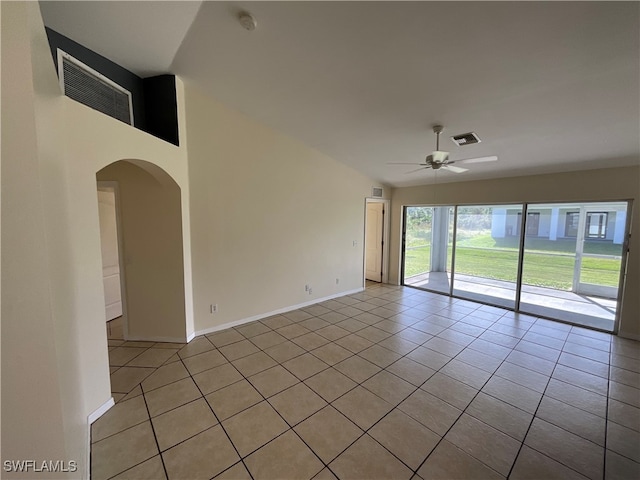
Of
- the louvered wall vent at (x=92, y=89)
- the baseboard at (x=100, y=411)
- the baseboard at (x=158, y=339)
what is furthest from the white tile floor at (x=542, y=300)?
the louvered wall vent at (x=92, y=89)

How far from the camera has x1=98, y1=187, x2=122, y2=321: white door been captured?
405 cm

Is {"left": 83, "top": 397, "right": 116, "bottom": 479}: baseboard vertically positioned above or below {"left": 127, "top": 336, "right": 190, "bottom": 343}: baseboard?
below

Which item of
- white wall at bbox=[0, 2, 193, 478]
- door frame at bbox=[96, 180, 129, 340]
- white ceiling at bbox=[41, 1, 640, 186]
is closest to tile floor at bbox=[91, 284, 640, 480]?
door frame at bbox=[96, 180, 129, 340]

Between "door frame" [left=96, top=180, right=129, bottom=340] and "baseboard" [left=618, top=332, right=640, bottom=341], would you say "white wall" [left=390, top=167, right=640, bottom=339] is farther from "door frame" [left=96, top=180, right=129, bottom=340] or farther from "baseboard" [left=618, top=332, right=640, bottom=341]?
"door frame" [left=96, top=180, right=129, bottom=340]

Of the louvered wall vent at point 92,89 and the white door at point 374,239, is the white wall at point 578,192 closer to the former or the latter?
the white door at point 374,239

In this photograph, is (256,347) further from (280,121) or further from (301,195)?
(280,121)

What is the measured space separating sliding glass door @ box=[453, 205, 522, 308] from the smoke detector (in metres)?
4.96

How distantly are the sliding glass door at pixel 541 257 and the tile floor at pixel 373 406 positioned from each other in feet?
2.99

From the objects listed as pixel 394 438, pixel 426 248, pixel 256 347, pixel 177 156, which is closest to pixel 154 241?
pixel 177 156

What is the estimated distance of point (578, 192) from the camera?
388 centimetres

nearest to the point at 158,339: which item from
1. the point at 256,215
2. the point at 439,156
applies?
the point at 256,215

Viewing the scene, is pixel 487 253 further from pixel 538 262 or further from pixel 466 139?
pixel 466 139

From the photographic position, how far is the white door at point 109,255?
13.3 ft

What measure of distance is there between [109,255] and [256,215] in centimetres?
255
